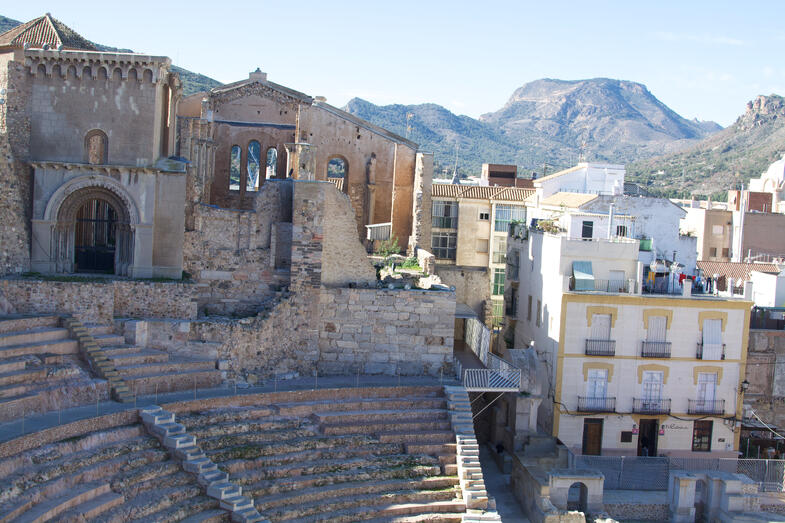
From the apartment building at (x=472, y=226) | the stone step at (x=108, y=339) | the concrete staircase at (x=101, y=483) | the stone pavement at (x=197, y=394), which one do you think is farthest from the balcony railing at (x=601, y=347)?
the stone step at (x=108, y=339)

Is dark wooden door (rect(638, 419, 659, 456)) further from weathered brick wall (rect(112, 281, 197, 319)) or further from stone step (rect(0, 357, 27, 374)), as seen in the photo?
stone step (rect(0, 357, 27, 374))

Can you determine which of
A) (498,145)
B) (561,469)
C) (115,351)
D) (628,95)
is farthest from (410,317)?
(628,95)

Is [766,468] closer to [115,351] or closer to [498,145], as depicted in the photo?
[115,351]

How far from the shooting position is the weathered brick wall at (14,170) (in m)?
27.2

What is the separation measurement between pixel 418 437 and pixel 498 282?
19890mm

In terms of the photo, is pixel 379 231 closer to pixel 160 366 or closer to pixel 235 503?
pixel 160 366

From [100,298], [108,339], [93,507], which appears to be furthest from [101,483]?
[100,298]

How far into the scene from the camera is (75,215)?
29.2 meters

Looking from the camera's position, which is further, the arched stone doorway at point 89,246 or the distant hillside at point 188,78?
the distant hillside at point 188,78

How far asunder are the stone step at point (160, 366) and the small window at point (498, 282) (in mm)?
20728

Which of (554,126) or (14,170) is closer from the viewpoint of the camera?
(14,170)

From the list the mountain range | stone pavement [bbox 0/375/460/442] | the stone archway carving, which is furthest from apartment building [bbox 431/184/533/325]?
the mountain range

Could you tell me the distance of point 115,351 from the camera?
2534cm

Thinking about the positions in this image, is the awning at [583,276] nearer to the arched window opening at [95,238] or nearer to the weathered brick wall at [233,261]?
the weathered brick wall at [233,261]
